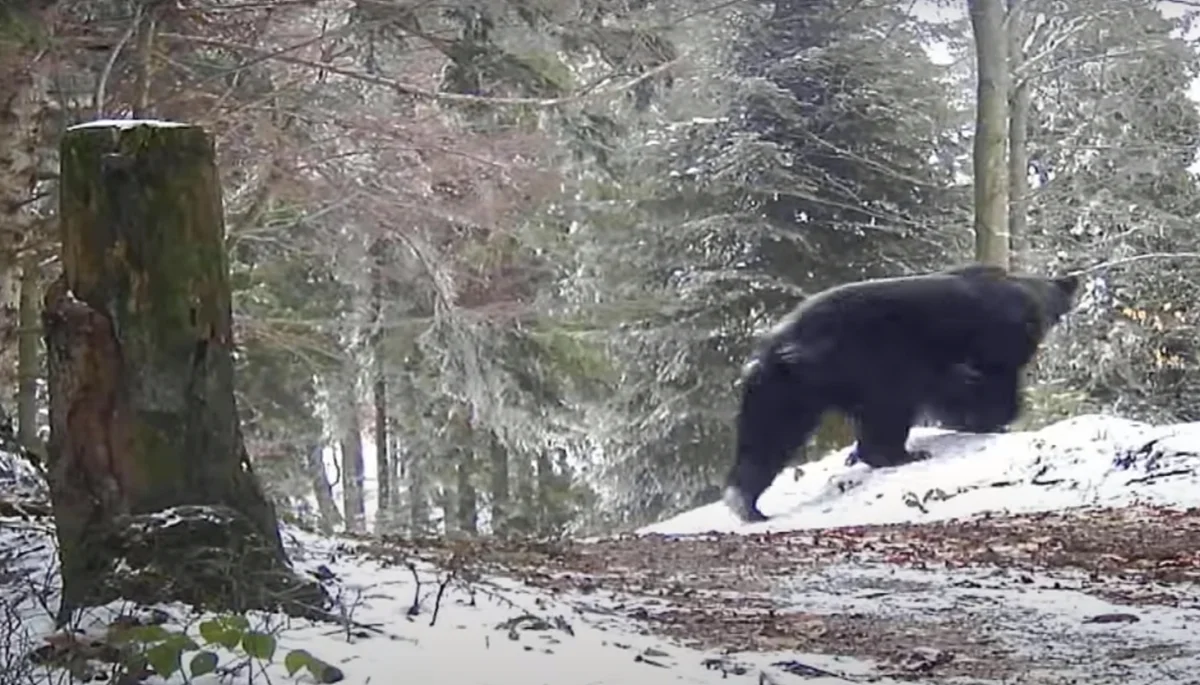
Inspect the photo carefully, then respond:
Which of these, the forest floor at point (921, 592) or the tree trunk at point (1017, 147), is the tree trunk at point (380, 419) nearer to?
the tree trunk at point (1017, 147)

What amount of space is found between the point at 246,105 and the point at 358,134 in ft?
2.14

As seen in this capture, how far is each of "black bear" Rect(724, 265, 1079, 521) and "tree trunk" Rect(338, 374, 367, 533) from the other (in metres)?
3.66

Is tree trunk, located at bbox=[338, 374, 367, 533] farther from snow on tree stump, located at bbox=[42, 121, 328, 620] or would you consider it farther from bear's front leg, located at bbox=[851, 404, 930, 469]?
snow on tree stump, located at bbox=[42, 121, 328, 620]

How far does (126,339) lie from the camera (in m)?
2.09

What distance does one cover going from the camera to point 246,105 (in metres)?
4.34

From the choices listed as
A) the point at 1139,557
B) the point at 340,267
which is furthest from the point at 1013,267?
the point at 1139,557

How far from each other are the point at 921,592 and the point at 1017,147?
4.73 m

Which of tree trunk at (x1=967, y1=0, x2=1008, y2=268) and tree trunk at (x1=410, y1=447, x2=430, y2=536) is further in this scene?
tree trunk at (x1=410, y1=447, x2=430, y2=536)

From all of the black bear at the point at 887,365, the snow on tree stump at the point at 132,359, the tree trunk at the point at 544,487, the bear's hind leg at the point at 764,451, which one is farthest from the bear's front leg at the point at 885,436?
the tree trunk at the point at 544,487

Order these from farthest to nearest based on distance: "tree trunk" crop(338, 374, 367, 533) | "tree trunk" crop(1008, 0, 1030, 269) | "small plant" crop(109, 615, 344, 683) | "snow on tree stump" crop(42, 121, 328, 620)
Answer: "tree trunk" crop(338, 374, 367, 533) < "tree trunk" crop(1008, 0, 1030, 269) < "snow on tree stump" crop(42, 121, 328, 620) < "small plant" crop(109, 615, 344, 683)

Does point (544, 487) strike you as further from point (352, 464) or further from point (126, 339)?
point (126, 339)

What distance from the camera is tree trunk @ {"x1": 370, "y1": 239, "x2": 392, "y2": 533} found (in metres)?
7.29

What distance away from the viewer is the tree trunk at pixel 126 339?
209cm

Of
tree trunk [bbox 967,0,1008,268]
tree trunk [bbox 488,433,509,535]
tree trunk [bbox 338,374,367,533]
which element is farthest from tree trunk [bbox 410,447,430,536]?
tree trunk [bbox 967,0,1008,268]
